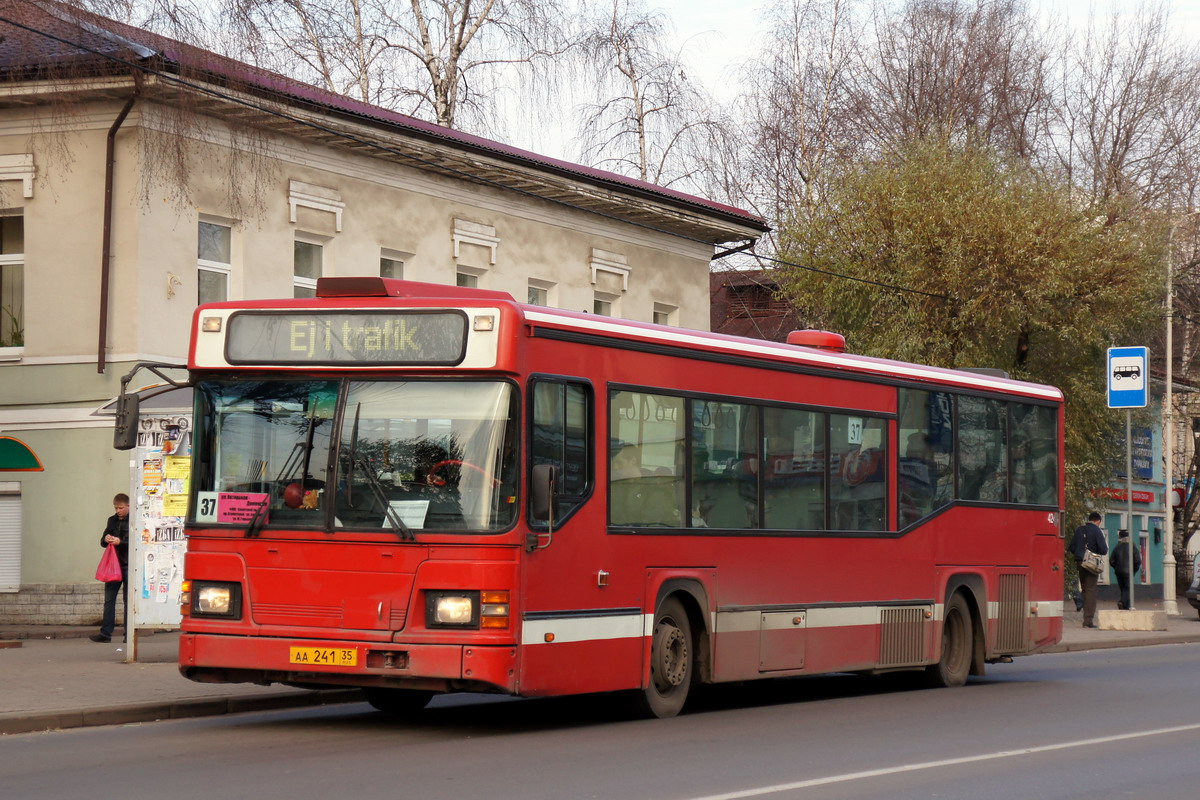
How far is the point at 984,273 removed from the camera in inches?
1200

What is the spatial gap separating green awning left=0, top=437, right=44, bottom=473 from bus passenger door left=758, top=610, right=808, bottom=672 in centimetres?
1265

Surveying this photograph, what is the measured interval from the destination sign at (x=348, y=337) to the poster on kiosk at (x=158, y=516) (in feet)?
19.4

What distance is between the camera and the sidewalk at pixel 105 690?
12945 mm

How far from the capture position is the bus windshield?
11.5m

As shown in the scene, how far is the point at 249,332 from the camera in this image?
40.1 feet

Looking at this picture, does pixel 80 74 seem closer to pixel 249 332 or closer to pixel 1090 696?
pixel 249 332

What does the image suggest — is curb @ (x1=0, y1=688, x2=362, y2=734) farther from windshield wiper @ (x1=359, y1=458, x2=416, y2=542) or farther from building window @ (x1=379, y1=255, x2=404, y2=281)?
building window @ (x1=379, y1=255, x2=404, y2=281)

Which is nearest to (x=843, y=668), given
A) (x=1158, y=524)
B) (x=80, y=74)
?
(x=80, y=74)

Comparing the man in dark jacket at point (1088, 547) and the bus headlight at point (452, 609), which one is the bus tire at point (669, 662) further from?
the man in dark jacket at point (1088, 547)

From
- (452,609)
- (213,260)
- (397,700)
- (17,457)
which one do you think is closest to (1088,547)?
(213,260)

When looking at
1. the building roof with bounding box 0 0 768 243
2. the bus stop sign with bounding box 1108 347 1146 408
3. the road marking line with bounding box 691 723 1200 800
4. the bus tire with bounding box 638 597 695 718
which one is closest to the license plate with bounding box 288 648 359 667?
the bus tire with bounding box 638 597 695 718

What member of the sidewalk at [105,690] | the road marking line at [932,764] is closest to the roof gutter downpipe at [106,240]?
the sidewalk at [105,690]

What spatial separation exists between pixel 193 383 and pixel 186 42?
6636 millimetres

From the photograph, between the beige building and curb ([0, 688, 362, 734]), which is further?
the beige building
